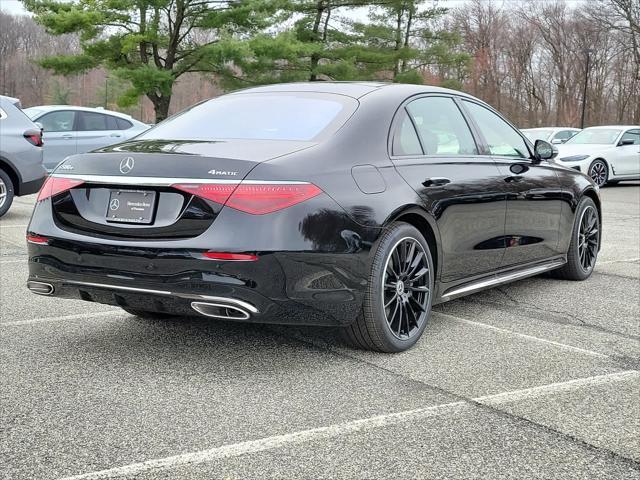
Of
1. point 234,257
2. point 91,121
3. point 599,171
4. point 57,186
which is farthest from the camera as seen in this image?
point 599,171

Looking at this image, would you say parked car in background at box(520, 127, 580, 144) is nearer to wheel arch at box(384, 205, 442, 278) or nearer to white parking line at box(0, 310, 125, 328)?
wheel arch at box(384, 205, 442, 278)

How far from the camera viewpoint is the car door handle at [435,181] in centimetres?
445

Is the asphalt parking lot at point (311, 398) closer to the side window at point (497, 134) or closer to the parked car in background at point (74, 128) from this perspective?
the side window at point (497, 134)

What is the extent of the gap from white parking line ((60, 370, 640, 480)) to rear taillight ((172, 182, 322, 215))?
1039 millimetres

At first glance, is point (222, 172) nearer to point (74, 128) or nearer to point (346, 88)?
point (346, 88)

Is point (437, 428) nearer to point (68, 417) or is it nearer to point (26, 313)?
point (68, 417)

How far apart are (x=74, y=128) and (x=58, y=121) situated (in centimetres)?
32

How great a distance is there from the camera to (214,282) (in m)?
3.60

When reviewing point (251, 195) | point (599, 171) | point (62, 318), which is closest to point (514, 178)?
point (251, 195)

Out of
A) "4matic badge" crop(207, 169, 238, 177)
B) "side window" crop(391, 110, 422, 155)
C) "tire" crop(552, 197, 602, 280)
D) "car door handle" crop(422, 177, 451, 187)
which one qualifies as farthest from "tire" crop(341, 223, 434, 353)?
"tire" crop(552, 197, 602, 280)

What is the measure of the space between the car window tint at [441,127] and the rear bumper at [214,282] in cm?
114

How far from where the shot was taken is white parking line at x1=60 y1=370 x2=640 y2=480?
2686 millimetres

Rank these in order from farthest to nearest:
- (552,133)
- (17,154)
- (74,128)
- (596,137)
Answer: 1. (552,133)
2. (596,137)
3. (74,128)
4. (17,154)

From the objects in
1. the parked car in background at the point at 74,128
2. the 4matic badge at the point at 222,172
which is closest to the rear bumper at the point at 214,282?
the 4matic badge at the point at 222,172
